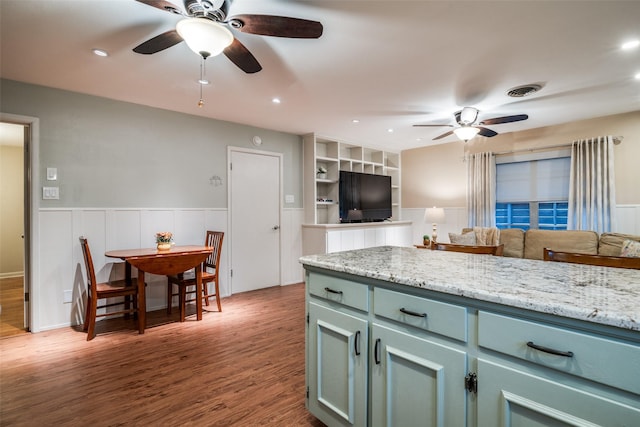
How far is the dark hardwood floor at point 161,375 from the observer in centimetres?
176


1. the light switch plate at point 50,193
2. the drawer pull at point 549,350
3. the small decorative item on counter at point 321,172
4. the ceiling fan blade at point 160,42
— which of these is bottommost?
the drawer pull at point 549,350

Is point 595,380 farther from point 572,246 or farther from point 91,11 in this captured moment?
point 572,246

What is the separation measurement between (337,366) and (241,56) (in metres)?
1.92

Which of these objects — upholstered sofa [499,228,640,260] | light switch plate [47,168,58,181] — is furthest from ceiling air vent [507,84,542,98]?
light switch plate [47,168,58,181]

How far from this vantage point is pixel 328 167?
17.6 ft

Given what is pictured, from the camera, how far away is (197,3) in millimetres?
1680

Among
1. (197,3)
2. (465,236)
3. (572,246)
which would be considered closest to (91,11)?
(197,3)

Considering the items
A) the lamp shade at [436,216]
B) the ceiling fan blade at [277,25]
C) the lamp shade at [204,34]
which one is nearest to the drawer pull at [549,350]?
the ceiling fan blade at [277,25]

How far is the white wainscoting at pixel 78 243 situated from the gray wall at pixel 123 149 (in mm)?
125

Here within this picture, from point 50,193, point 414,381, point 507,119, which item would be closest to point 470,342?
point 414,381

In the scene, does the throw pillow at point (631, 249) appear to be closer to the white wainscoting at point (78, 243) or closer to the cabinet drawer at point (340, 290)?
the cabinet drawer at point (340, 290)

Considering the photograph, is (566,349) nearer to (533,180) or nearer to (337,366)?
(337,366)

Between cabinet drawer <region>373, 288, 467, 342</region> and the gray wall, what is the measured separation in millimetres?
3269

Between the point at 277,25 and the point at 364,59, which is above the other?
the point at 364,59
